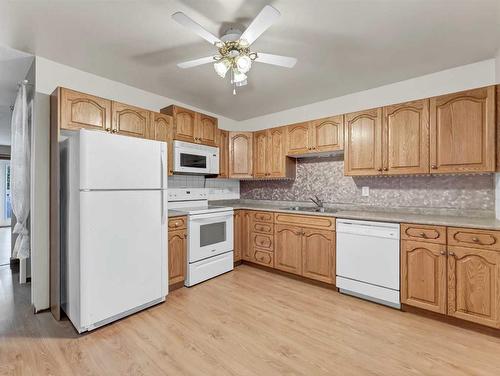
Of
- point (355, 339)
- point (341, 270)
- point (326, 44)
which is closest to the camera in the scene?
point (355, 339)

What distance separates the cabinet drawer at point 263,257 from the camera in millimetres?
3438

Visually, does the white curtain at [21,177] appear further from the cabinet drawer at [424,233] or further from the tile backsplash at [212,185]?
the cabinet drawer at [424,233]

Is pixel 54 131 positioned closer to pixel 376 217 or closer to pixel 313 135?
pixel 313 135

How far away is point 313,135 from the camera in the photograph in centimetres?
332

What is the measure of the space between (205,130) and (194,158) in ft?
1.56

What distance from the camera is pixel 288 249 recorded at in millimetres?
3246

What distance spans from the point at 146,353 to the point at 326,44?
2818mm

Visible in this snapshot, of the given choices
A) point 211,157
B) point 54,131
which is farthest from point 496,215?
point 54,131

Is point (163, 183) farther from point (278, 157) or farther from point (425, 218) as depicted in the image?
point (425, 218)

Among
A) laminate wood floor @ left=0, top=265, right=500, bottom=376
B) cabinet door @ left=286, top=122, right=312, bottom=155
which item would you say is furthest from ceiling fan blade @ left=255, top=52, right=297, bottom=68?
laminate wood floor @ left=0, top=265, right=500, bottom=376

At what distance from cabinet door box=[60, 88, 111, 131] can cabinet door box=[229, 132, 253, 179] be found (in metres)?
1.87

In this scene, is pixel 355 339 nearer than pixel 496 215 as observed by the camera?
Yes

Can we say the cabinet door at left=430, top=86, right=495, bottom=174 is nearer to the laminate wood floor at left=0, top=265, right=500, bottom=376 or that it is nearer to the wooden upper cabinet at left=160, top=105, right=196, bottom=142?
the laminate wood floor at left=0, top=265, right=500, bottom=376

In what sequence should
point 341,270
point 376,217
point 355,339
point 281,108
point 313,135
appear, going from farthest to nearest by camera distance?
1. point 281,108
2. point 313,135
3. point 341,270
4. point 376,217
5. point 355,339
